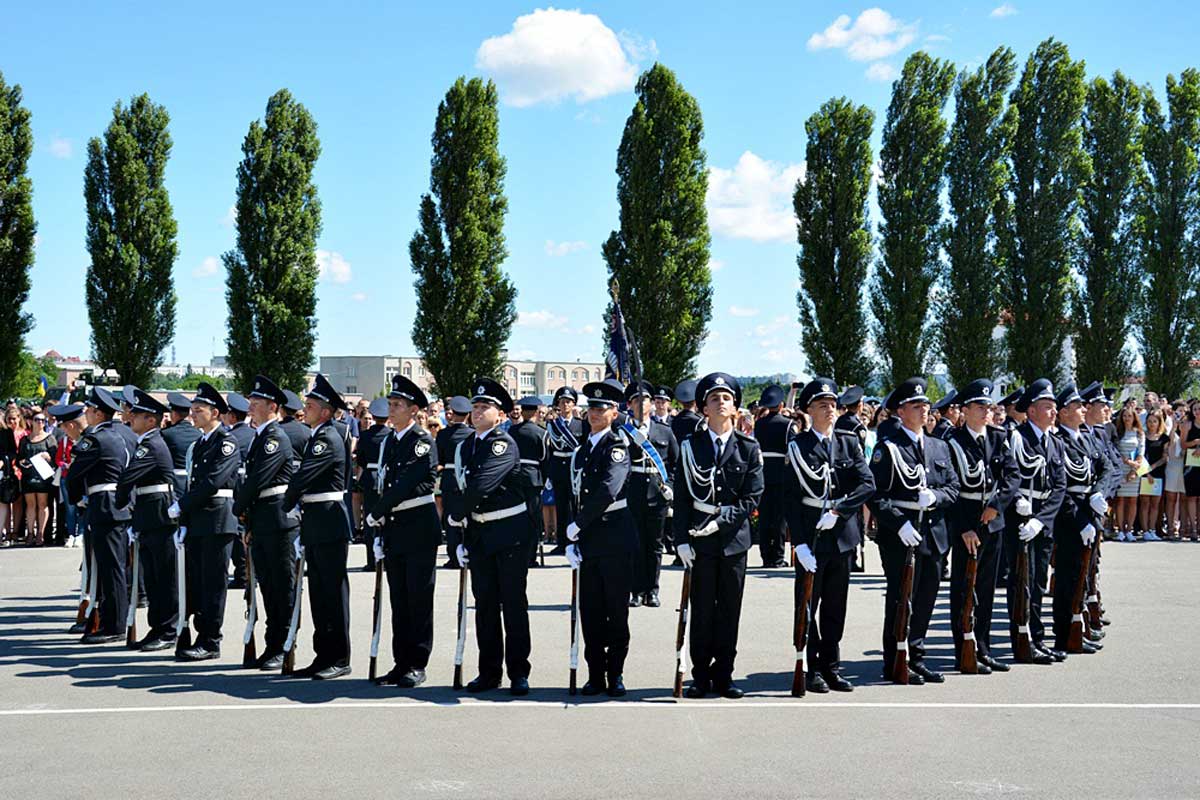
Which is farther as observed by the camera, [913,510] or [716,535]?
[913,510]

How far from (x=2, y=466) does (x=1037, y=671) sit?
50.2ft

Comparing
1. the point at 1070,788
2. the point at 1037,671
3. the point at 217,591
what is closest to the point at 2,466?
the point at 217,591

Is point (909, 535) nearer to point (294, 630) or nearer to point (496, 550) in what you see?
point (496, 550)

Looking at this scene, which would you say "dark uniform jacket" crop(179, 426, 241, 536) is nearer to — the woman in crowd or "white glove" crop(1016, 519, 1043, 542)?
"white glove" crop(1016, 519, 1043, 542)

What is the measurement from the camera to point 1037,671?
8680 mm

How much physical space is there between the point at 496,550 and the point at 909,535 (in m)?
2.97

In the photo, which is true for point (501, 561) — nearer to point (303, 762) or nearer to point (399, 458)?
point (399, 458)

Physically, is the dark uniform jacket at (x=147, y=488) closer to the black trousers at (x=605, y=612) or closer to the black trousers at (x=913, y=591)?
the black trousers at (x=605, y=612)

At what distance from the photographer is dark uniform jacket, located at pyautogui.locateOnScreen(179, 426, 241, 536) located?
29.4 ft

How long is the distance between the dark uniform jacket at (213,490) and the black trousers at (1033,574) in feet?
20.8

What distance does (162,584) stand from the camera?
9586 mm

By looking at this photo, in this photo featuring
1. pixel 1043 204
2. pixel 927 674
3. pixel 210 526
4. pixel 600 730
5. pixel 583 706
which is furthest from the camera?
pixel 1043 204

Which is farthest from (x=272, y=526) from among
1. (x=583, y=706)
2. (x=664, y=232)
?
(x=664, y=232)

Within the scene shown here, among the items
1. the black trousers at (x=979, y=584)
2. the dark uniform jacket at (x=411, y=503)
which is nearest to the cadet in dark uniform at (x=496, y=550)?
the dark uniform jacket at (x=411, y=503)
